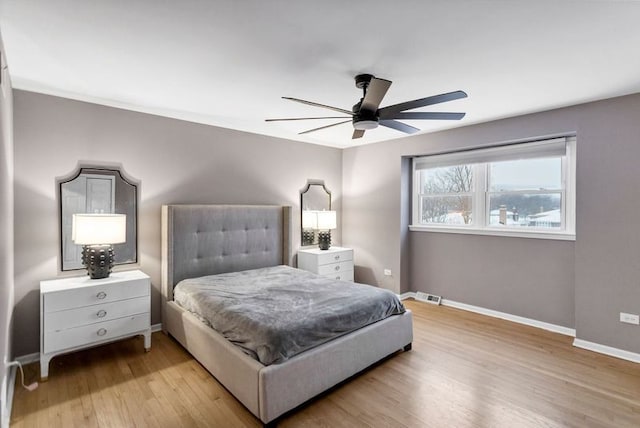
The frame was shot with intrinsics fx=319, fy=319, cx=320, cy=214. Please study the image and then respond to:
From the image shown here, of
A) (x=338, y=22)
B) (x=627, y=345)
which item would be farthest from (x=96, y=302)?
(x=627, y=345)

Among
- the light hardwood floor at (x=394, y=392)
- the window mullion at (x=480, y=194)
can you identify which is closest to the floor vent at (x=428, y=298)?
the window mullion at (x=480, y=194)

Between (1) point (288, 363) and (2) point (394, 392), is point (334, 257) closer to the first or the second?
(2) point (394, 392)

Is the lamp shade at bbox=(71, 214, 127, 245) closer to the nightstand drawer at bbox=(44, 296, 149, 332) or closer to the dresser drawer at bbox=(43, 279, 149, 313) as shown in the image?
the dresser drawer at bbox=(43, 279, 149, 313)

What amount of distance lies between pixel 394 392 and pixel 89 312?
2471mm

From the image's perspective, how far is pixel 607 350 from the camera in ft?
9.63

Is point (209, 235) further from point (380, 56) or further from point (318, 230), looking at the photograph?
point (380, 56)

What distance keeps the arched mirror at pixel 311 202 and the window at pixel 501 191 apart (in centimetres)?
140

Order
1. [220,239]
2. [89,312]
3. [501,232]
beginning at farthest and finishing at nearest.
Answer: [501,232] < [220,239] < [89,312]

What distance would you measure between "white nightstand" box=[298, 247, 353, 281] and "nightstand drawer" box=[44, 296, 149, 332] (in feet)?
6.88

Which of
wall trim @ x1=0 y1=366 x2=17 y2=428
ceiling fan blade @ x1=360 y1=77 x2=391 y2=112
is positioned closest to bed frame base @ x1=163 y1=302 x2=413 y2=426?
wall trim @ x1=0 y1=366 x2=17 y2=428

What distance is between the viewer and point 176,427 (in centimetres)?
195

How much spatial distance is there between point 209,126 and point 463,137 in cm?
308

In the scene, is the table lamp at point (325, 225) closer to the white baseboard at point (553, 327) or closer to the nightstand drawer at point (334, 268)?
the nightstand drawer at point (334, 268)

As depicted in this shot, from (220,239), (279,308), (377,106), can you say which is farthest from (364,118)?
(220,239)
